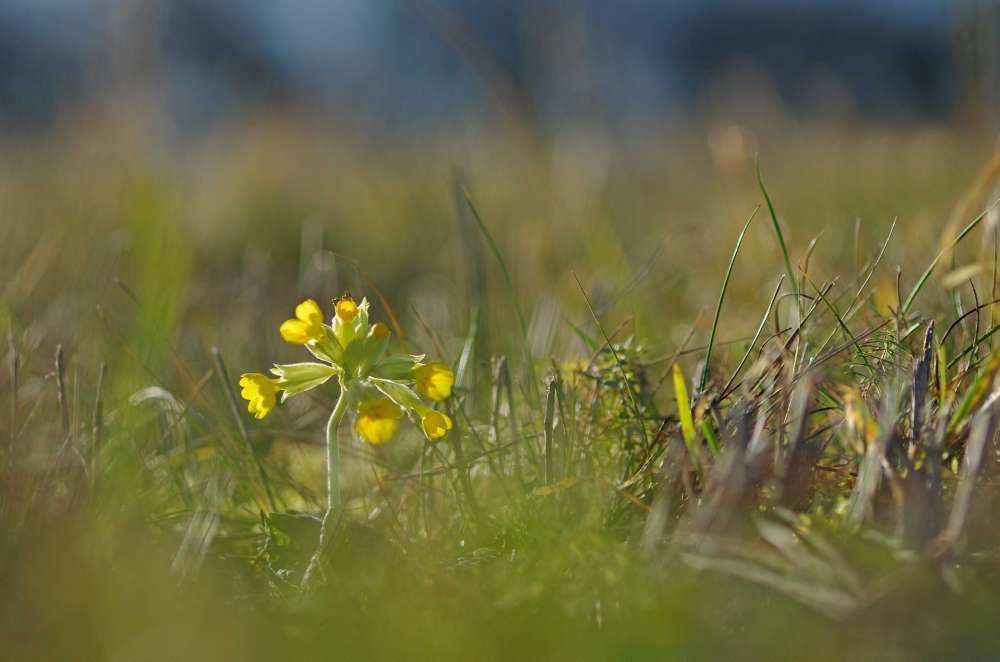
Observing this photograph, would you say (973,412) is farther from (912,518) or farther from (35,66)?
(35,66)

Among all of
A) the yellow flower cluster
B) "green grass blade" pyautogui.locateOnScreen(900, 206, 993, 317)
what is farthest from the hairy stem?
"green grass blade" pyautogui.locateOnScreen(900, 206, 993, 317)

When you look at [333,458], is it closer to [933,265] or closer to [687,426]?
[687,426]

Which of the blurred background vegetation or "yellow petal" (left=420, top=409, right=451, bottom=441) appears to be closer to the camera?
the blurred background vegetation

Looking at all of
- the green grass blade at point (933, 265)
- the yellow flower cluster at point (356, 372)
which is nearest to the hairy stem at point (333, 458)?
the yellow flower cluster at point (356, 372)

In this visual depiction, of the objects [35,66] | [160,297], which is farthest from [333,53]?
[160,297]

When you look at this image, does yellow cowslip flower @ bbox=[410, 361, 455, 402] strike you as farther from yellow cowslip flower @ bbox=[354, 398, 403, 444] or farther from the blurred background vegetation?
the blurred background vegetation
